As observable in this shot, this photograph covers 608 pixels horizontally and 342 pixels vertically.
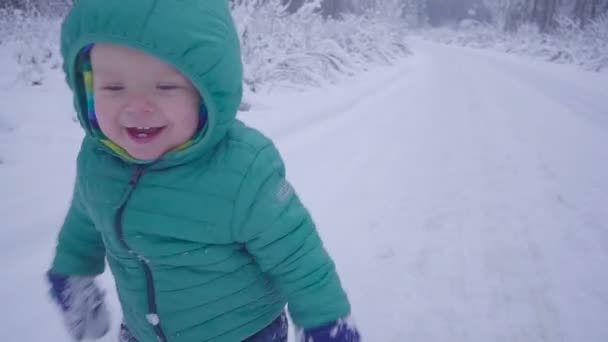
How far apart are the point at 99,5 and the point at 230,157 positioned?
0.40 metres

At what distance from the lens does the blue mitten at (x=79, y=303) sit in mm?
1120

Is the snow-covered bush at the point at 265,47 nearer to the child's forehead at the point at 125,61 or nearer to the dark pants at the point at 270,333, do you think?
the dark pants at the point at 270,333

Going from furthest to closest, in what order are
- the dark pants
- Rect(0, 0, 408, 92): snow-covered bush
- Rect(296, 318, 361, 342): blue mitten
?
Rect(0, 0, 408, 92): snow-covered bush → the dark pants → Rect(296, 318, 361, 342): blue mitten

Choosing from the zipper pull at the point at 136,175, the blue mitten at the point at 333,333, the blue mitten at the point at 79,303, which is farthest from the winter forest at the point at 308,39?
the blue mitten at the point at 333,333

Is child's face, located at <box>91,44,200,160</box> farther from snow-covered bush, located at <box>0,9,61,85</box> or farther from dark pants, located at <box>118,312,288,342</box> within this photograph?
snow-covered bush, located at <box>0,9,61,85</box>

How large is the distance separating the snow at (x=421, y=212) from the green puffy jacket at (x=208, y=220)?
2.67 feet

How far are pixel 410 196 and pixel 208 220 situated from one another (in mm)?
2220

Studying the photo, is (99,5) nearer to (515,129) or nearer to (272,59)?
(515,129)

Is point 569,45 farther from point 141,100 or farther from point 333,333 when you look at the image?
point 141,100

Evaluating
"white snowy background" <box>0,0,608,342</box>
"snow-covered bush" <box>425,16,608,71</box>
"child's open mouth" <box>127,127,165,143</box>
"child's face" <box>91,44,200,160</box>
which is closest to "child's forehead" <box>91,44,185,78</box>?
"child's face" <box>91,44,200,160</box>

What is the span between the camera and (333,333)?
88cm

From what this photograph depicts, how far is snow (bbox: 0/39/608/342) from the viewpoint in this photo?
5.54ft

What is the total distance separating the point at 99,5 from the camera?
2.44 ft

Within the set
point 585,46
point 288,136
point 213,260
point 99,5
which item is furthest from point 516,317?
point 585,46
